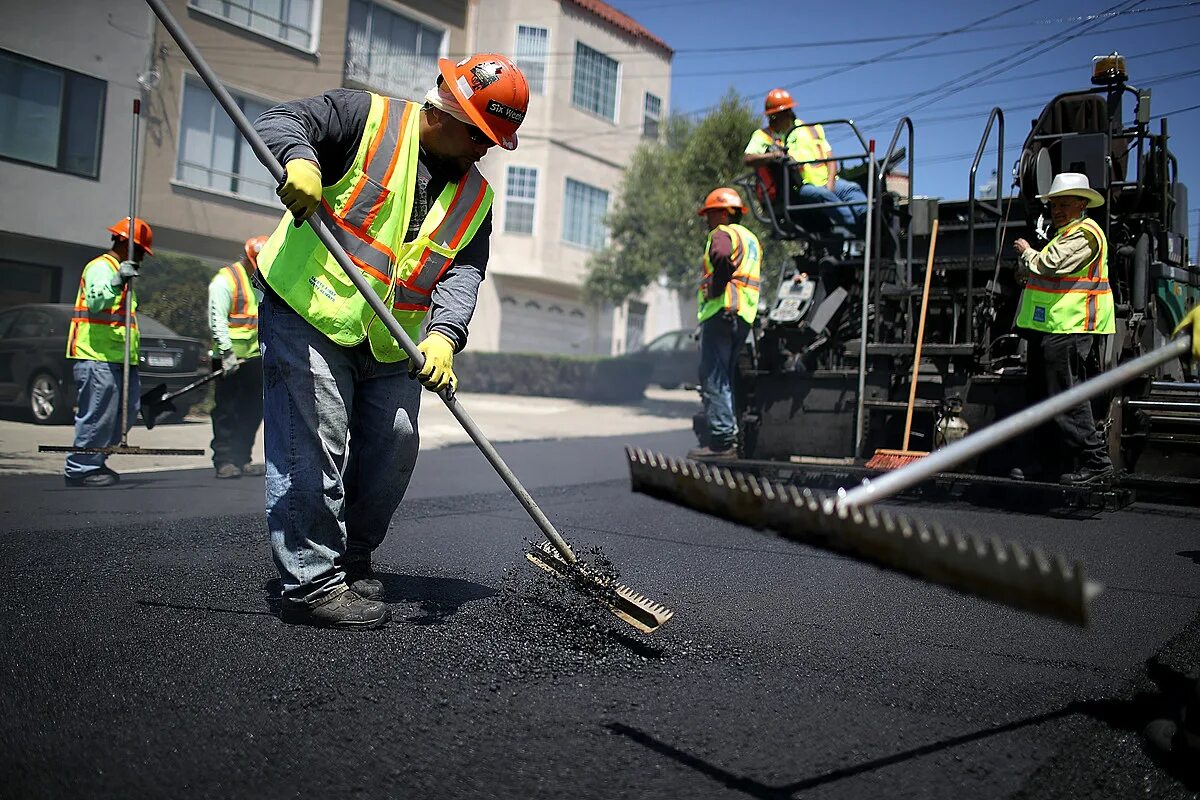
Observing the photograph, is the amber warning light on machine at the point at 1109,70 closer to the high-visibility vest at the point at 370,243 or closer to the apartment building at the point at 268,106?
the high-visibility vest at the point at 370,243

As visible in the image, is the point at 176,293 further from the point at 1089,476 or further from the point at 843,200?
the point at 1089,476

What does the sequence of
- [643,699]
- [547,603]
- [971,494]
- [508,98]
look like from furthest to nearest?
[971,494]
[547,603]
[508,98]
[643,699]

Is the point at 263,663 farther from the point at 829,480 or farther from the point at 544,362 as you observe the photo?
the point at 544,362

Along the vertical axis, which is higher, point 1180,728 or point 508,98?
point 508,98

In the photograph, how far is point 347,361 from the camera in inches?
122

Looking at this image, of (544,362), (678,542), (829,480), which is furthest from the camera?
(544,362)

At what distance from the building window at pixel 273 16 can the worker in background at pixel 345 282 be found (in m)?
14.1

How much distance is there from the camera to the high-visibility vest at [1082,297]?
554 centimetres

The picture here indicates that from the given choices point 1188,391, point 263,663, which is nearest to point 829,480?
point 1188,391

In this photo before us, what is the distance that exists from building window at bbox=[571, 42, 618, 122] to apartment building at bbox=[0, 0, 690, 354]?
0.13ft

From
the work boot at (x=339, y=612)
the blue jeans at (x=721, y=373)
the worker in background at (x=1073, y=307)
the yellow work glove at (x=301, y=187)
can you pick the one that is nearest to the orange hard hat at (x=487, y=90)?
the yellow work glove at (x=301, y=187)

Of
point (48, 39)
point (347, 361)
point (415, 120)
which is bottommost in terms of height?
point (347, 361)

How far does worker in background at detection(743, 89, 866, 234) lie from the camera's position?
22.5ft

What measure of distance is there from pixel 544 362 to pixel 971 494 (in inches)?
470
